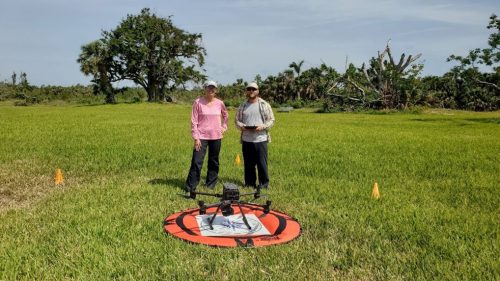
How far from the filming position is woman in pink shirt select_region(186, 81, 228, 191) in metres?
8.32

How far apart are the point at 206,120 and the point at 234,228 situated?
2924 millimetres

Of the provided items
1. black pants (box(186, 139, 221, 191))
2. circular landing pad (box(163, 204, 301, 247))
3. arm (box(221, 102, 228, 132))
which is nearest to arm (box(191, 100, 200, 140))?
black pants (box(186, 139, 221, 191))

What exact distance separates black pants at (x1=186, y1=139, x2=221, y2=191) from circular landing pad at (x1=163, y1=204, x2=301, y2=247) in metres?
1.57

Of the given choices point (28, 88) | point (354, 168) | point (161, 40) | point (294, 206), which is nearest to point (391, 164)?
point (354, 168)

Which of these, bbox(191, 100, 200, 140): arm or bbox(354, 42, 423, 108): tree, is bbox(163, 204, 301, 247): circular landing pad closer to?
bbox(191, 100, 200, 140): arm

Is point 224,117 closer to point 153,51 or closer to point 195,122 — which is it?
point 195,122

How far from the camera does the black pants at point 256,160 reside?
870 cm

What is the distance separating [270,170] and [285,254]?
5.49 metres

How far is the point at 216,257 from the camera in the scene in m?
5.02

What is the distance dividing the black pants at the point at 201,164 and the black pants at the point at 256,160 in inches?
23.8

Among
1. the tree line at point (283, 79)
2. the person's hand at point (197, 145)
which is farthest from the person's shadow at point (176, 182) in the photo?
the tree line at point (283, 79)

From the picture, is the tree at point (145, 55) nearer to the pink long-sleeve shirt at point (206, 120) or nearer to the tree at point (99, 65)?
the tree at point (99, 65)

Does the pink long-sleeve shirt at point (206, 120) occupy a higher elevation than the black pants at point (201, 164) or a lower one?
higher

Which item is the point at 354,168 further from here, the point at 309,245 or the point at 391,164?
the point at 309,245
